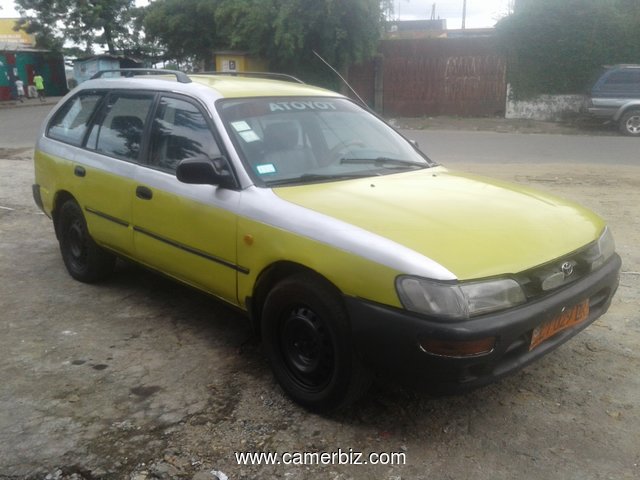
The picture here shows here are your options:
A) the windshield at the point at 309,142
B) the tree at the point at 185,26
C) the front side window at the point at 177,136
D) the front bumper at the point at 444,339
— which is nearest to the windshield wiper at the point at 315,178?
the windshield at the point at 309,142

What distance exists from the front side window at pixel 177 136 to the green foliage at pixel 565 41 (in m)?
18.6

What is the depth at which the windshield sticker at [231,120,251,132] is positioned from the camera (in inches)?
143

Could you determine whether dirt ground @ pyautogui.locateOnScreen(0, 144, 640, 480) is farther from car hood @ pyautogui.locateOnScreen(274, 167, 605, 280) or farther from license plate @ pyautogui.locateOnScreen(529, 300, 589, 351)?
car hood @ pyautogui.locateOnScreen(274, 167, 605, 280)

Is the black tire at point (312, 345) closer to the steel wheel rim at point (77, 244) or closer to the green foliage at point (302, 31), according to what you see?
the steel wheel rim at point (77, 244)

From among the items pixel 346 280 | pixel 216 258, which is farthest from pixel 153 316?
pixel 346 280

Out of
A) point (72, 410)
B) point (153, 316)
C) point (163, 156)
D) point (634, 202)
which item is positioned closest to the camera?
point (72, 410)

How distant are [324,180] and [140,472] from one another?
1.79m

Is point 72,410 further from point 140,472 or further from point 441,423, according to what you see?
point 441,423

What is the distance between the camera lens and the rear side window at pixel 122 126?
4.23 meters

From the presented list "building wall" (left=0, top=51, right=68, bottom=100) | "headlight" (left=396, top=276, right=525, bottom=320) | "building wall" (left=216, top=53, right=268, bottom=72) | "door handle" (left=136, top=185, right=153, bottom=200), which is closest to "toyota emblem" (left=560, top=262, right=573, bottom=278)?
"headlight" (left=396, top=276, right=525, bottom=320)

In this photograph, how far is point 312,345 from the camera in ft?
10.2

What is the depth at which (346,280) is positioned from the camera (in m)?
2.78

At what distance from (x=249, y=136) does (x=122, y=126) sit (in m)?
1.33

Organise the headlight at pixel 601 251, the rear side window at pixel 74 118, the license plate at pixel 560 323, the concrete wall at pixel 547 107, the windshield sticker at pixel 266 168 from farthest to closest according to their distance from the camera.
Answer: the concrete wall at pixel 547 107 → the rear side window at pixel 74 118 → the windshield sticker at pixel 266 168 → the headlight at pixel 601 251 → the license plate at pixel 560 323
